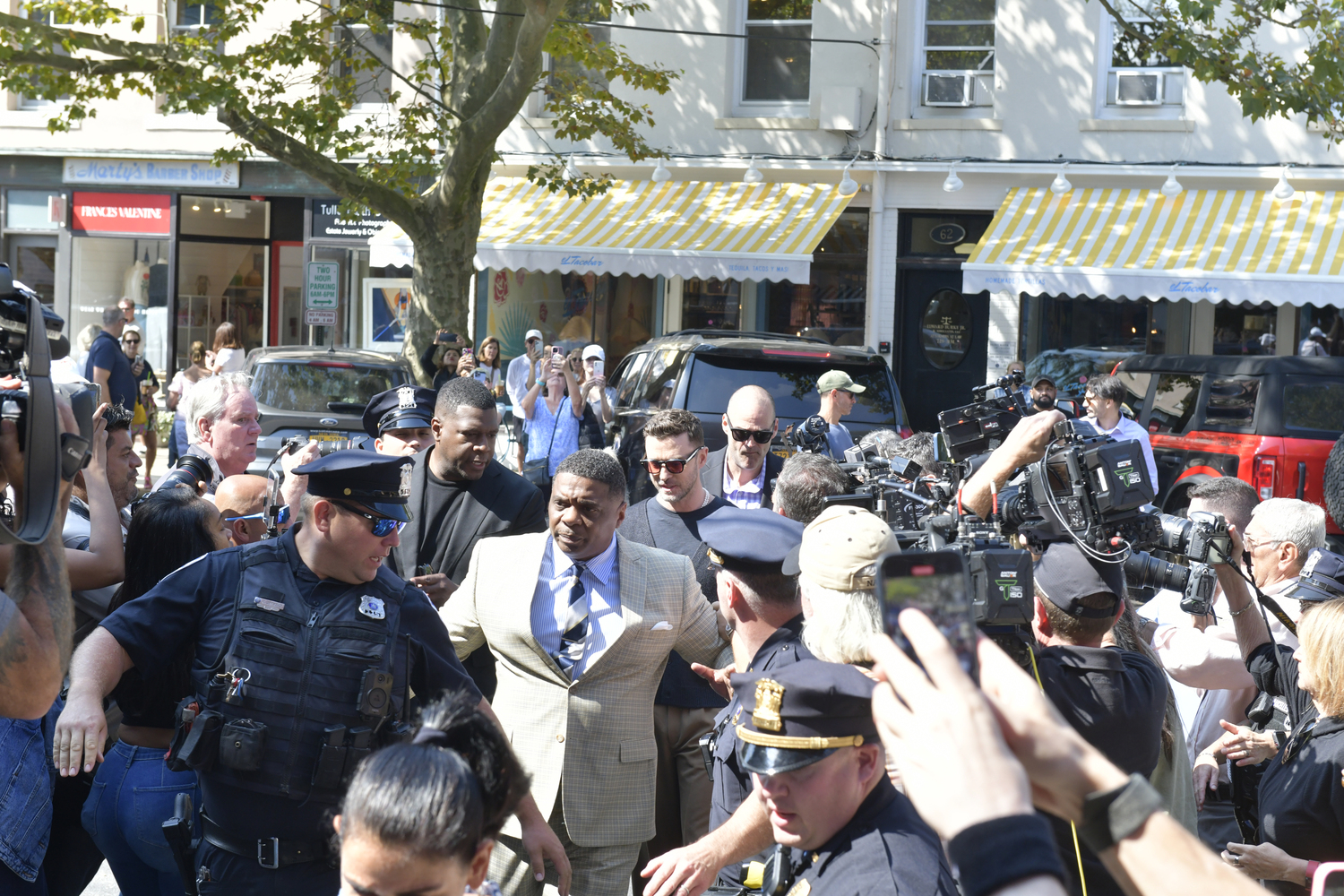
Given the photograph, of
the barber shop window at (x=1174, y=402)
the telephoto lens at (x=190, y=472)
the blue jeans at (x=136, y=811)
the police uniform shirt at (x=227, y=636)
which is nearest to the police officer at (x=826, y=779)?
the police uniform shirt at (x=227, y=636)

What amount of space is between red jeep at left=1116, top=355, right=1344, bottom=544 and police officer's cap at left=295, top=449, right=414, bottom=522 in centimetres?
887

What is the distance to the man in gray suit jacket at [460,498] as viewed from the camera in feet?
17.6

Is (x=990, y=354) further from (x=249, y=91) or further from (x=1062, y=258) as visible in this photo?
(x=249, y=91)

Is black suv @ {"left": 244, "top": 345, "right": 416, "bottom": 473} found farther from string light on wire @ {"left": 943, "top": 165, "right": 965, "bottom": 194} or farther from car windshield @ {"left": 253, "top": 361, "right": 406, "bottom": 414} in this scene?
string light on wire @ {"left": 943, "top": 165, "right": 965, "bottom": 194}

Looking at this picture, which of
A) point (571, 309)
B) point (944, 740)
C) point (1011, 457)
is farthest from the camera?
point (571, 309)

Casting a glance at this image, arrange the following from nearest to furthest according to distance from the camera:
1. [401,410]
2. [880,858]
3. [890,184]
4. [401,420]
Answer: [880,858]
[401,420]
[401,410]
[890,184]

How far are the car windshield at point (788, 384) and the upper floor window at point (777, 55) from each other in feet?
28.5

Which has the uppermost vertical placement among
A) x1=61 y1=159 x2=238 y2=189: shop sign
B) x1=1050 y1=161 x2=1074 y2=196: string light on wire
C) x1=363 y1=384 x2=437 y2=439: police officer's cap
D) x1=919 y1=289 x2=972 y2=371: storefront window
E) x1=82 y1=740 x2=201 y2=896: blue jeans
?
x1=61 y1=159 x2=238 y2=189: shop sign

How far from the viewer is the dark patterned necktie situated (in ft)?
14.2

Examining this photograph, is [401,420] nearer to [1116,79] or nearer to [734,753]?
[734,753]

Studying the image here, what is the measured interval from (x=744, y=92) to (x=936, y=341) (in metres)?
4.38

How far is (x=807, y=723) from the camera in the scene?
2543 millimetres

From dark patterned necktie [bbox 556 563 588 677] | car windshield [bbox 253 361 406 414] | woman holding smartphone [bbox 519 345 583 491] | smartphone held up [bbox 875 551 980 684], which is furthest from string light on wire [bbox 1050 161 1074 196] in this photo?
smartphone held up [bbox 875 551 980 684]

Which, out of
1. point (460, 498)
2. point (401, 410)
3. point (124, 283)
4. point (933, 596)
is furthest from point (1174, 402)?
point (124, 283)
